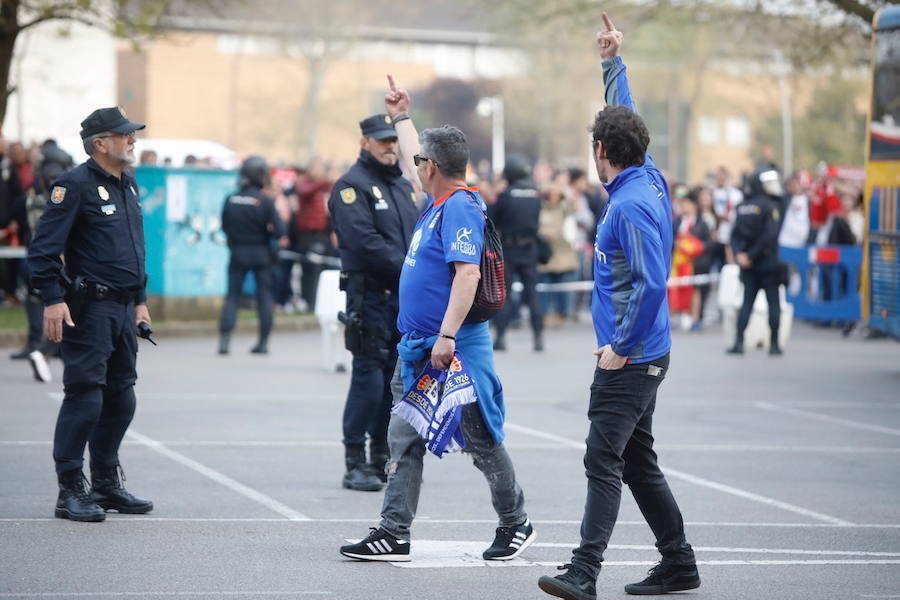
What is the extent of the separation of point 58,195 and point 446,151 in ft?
6.76

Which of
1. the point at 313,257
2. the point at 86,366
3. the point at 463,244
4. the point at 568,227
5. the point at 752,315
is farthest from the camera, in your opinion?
the point at 313,257

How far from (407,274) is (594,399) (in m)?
1.20

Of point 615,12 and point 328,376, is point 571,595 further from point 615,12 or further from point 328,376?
point 615,12

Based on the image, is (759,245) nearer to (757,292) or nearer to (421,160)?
(757,292)

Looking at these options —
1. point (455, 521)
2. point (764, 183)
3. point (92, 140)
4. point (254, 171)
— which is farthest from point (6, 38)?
point (455, 521)

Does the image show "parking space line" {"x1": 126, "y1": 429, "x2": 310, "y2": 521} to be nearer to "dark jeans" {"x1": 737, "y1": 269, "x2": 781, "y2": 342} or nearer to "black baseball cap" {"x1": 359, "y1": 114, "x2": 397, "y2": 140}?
"black baseball cap" {"x1": 359, "y1": 114, "x2": 397, "y2": 140}

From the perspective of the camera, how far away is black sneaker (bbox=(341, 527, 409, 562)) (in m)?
6.82

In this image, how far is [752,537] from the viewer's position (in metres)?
7.65

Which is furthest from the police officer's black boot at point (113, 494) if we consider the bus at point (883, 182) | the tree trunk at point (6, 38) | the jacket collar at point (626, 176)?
the tree trunk at point (6, 38)

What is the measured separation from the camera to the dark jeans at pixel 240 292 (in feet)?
55.6

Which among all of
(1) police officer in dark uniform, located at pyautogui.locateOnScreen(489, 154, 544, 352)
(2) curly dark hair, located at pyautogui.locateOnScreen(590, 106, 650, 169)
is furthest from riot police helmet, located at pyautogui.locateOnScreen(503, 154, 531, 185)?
(2) curly dark hair, located at pyautogui.locateOnScreen(590, 106, 650, 169)

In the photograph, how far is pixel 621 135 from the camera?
6078mm

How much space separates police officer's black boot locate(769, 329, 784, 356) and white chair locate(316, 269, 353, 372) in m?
5.34

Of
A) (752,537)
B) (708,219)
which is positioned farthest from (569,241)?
(752,537)
